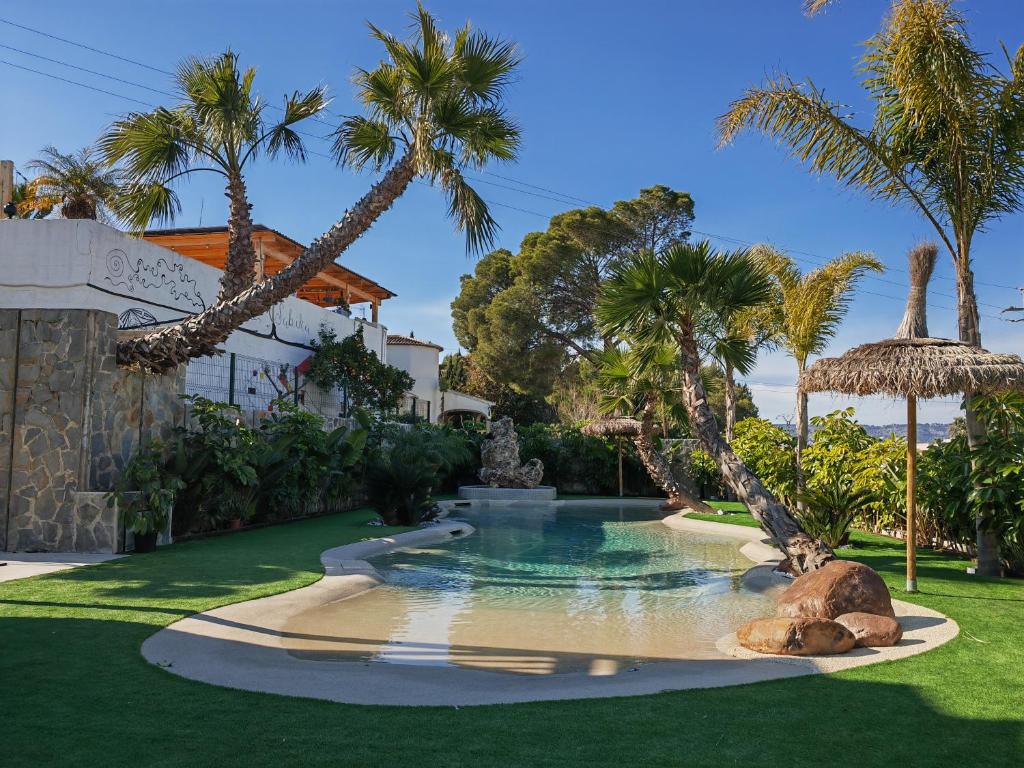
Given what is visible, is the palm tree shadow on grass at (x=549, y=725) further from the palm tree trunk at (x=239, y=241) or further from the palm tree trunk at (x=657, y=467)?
the palm tree trunk at (x=657, y=467)

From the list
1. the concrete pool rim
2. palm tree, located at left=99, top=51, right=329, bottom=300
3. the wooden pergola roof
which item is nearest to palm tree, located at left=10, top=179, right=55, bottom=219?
the wooden pergola roof

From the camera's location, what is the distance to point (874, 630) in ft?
19.3

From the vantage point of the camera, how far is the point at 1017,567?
868 cm

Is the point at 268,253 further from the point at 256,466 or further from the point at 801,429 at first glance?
the point at 801,429

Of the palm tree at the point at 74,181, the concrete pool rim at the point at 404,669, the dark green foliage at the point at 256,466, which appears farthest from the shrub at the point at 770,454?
the palm tree at the point at 74,181

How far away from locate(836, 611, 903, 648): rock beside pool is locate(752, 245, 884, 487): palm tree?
311 inches

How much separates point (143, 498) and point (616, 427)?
13720 mm

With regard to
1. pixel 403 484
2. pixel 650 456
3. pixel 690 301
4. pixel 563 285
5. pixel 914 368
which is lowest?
pixel 403 484

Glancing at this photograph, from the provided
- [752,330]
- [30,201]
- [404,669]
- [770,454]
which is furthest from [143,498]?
[752,330]

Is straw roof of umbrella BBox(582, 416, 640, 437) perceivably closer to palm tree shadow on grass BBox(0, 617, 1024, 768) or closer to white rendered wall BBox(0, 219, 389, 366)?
white rendered wall BBox(0, 219, 389, 366)

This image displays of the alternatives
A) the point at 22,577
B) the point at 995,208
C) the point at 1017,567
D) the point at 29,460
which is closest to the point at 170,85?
the point at 29,460

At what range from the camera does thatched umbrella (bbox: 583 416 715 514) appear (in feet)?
60.6

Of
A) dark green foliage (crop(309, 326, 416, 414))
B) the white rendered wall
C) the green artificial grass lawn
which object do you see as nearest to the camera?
the green artificial grass lawn

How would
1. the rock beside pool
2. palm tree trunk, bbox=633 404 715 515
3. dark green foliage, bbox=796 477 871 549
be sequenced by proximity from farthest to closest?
1. palm tree trunk, bbox=633 404 715 515
2. dark green foliage, bbox=796 477 871 549
3. the rock beside pool
